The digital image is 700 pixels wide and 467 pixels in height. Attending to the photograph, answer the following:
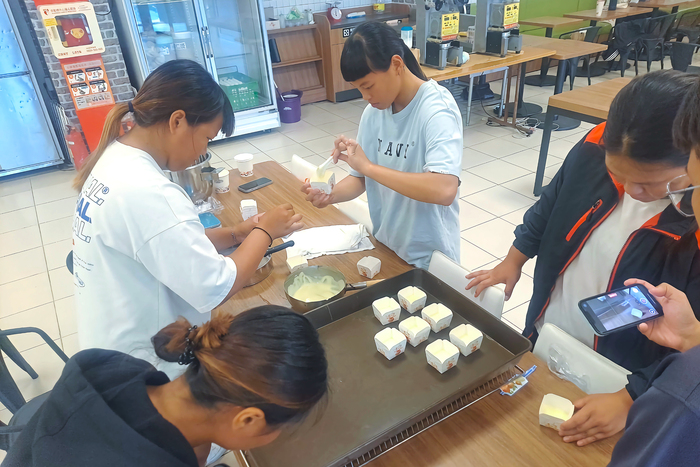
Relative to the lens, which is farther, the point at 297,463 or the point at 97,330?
the point at 97,330

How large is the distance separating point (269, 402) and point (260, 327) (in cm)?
13

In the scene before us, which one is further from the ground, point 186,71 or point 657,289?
point 186,71

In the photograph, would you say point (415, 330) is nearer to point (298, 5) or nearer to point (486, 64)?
point (486, 64)

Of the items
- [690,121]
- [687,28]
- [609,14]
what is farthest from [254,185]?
[687,28]

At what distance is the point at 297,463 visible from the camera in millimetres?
944

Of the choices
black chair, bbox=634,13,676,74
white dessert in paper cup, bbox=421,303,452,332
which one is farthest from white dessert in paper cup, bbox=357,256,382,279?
black chair, bbox=634,13,676,74

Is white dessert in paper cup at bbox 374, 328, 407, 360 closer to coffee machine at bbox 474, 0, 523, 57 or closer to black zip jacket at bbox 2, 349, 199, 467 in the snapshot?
black zip jacket at bbox 2, 349, 199, 467

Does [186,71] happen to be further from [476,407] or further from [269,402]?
[476,407]

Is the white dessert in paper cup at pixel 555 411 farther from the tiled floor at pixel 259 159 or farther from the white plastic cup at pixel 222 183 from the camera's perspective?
the white plastic cup at pixel 222 183

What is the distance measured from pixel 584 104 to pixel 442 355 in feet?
8.90

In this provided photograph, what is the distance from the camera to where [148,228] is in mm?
976

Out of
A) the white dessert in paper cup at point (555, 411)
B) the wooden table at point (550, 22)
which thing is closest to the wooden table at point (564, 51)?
the wooden table at point (550, 22)

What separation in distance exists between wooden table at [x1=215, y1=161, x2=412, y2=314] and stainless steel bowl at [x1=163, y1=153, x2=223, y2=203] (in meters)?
0.12

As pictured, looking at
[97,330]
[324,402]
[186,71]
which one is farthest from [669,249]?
[97,330]
